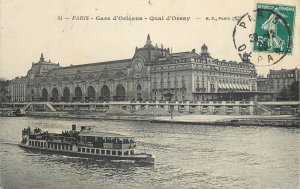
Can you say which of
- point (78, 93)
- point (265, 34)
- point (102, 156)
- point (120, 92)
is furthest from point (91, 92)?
point (265, 34)

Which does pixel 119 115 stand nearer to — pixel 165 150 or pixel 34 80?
pixel 165 150

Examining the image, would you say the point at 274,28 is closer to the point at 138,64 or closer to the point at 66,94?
the point at 138,64

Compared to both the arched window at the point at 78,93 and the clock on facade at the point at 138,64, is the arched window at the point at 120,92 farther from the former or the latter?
the arched window at the point at 78,93

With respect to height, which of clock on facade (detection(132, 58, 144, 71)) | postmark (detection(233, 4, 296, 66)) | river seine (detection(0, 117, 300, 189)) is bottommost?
river seine (detection(0, 117, 300, 189))

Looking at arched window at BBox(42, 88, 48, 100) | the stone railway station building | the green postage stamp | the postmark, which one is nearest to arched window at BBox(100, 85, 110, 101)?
the stone railway station building

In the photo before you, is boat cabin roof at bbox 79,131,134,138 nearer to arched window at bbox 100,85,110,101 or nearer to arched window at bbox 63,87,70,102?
arched window at bbox 100,85,110,101

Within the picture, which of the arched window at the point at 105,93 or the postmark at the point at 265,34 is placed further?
the arched window at the point at 105,93

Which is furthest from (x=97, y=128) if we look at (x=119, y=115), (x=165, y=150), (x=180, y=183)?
(x=180, y=183)

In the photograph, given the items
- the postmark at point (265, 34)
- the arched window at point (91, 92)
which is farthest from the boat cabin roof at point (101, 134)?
the postmark at point (265, 34)
